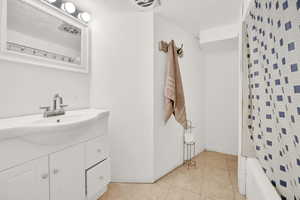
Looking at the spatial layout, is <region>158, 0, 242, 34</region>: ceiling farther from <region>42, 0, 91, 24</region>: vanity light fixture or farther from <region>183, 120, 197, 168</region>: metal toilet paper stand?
<region>183, 120, 197, 168</region>: metal toilet paper stand

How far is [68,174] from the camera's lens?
1.10m

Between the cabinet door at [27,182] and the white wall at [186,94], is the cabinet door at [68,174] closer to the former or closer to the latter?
the cabinet door at [27,182]

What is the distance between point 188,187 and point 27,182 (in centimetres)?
151

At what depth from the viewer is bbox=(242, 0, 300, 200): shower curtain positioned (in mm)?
472

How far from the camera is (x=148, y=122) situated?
65.2 inches

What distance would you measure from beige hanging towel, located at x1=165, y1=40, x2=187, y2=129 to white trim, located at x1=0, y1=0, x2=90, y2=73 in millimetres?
1064

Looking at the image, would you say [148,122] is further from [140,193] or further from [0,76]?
[0,76]

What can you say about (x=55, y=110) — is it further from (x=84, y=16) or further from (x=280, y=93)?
(x=280, y=93)

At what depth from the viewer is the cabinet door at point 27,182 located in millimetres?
776

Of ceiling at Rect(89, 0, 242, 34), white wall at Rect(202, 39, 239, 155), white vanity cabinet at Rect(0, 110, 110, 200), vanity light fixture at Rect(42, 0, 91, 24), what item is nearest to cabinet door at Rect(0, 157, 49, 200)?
white vanity cabinet at Rect(0, 110, 110, 200)

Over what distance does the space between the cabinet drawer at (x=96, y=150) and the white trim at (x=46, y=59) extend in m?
0.89

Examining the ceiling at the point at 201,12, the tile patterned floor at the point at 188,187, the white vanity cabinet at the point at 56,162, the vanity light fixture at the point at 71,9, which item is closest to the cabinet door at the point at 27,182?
the white vanity cabinet at the point at 56,162

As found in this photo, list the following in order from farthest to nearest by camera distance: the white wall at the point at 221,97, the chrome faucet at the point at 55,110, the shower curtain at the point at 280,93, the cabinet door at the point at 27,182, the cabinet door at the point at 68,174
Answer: the white wall at the point at 221,97 → the chrome faucet at the point at 55,110 → the cabinet door at the point at 68,174 → the cabinet door at the point at 27,182 → the shower curtain at the point at 280,93

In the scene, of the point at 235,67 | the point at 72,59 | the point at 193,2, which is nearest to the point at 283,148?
the point at 193,2
